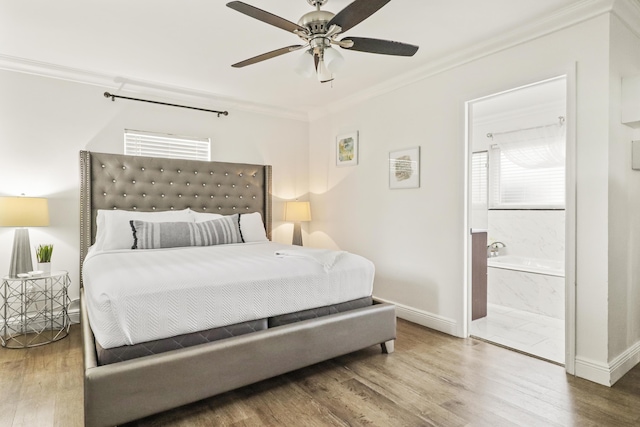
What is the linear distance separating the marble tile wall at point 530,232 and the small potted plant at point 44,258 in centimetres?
511

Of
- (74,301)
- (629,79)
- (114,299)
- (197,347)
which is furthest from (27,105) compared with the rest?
(629,79)

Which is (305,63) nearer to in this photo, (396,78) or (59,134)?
(396,78)

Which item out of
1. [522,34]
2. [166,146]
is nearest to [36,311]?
[166,146]

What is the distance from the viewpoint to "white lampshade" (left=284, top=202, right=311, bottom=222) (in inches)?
180

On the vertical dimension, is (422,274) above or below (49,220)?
below

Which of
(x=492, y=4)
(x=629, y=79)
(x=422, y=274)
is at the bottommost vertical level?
(x=422, y=274)

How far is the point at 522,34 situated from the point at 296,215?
2.95 meters

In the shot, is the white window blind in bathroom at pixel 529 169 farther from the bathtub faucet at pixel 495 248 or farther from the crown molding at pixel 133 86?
the crown molding at pixel 133 86

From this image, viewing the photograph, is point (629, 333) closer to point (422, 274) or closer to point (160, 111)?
point (422, 274)

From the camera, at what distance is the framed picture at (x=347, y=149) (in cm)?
427

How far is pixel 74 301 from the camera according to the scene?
353 cm

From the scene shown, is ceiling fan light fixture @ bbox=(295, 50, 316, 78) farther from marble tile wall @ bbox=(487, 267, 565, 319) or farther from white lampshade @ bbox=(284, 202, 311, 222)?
marble tile wall @ bbox=(487, 267, 565, 319)

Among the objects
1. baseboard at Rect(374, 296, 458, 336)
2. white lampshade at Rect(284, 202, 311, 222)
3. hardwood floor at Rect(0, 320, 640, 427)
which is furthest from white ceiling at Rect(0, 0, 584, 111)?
hardwood floor at Rect(0, 320, 640, 427)

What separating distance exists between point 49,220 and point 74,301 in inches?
33.0
